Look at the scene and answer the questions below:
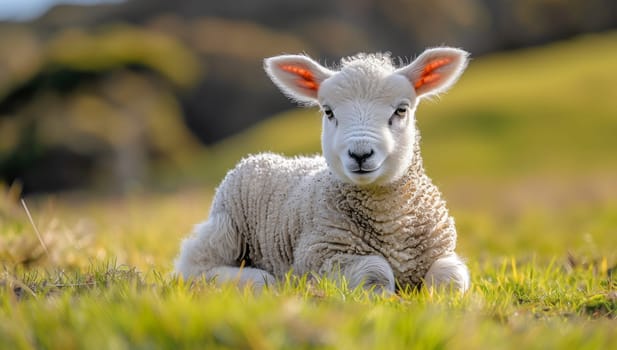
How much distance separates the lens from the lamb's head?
4.84 meters

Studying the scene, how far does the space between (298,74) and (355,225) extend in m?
1.18

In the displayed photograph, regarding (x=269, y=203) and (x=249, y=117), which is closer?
(x=269, y=203)

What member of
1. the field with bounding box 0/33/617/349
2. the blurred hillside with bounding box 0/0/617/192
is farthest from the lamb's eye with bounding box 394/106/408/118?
the blurred hillside with bounding box 0/0/617/192

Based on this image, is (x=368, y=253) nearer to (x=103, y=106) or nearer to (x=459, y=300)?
(x=459, y=300)

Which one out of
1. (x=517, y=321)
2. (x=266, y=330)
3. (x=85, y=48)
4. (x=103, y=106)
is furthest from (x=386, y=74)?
(x=85, y=48)

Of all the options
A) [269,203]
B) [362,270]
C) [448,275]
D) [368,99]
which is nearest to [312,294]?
[362,270]

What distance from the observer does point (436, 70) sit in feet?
18.0

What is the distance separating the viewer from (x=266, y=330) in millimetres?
2939

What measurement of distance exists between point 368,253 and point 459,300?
40.9 inches

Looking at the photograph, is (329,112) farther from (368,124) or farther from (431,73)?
(431,73)

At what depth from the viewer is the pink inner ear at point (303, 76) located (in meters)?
5.62

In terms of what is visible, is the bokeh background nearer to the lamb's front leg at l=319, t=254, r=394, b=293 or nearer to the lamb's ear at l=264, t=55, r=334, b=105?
the lamb's ear at l=264, t=55, r=334, b=105

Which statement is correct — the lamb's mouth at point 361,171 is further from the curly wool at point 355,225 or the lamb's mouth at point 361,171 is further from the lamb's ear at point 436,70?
the lamb's ear at point 436,70

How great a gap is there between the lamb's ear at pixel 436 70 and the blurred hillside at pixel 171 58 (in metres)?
31.3
